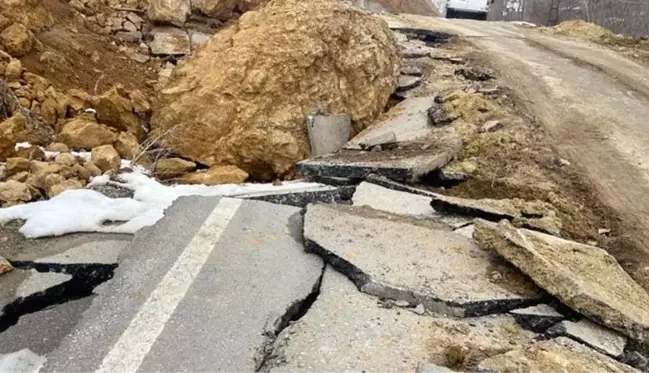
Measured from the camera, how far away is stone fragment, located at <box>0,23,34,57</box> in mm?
5293

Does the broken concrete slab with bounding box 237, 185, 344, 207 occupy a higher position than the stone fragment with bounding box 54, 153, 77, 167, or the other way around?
the stone fragment with bounding box 54, 153, 77, 167

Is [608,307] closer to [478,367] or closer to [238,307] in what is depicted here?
[478,367]

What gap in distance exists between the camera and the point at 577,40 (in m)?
10.6

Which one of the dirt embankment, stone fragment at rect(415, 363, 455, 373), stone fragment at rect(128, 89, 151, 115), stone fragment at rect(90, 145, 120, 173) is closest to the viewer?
stone fragment at rect(415, 363, 455, 373)

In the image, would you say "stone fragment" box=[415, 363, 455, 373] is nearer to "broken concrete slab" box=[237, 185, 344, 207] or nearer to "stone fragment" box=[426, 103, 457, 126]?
"broken concrete slab" box=[237, 185, 344, 207]

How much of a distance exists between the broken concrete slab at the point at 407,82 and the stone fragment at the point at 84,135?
10.1 feet

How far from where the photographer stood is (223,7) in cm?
794

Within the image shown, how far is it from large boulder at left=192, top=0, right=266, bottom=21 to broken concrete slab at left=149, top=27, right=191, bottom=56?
0.48 meters

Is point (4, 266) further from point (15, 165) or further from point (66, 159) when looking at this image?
point (66, 159)

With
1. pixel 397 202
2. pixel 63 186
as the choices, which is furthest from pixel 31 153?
pixel 397 202

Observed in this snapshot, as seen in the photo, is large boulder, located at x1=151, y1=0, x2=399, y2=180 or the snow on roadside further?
large boulder, located at x1=151, y1=0, x2=399, y2=180

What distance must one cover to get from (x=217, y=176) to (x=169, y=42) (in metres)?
3.69

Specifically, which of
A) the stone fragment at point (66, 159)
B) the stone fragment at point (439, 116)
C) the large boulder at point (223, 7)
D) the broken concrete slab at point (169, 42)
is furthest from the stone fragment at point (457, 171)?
the large boulder at point (223, 7)

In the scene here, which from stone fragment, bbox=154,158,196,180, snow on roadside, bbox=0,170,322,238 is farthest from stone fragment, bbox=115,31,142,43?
snow on roadside, bbox=0,170,322,238
